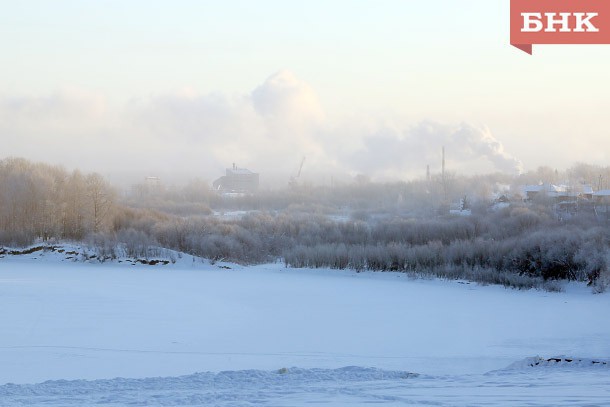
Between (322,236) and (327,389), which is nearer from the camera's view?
(327,389)

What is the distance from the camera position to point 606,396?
320 inches

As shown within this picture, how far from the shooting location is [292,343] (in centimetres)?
1362

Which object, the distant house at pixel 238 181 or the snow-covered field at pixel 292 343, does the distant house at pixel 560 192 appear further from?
the distant house at pixel 238 181

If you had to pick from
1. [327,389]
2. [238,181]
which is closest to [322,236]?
[327,389]

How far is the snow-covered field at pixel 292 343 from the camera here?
8578 mm

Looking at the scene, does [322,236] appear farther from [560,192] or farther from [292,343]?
[292,343]

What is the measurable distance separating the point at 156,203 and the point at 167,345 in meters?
56.4

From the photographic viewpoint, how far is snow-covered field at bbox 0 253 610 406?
858 cm

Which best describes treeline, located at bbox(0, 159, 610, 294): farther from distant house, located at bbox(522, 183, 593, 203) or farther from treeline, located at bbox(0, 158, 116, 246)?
distant house, located at bbox(522, 183, 593, 203)

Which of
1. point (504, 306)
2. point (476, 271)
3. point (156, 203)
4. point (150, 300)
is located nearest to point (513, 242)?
point (476, 271)

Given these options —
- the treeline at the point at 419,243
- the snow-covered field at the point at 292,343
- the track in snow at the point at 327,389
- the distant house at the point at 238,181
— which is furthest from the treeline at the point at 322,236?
the distant house at the point at 238,181

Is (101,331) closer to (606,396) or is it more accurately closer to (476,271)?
(606,396)

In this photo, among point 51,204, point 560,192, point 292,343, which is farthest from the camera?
point 560,192

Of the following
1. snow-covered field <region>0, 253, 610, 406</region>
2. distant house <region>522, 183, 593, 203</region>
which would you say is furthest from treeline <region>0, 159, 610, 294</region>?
distant house <region>522, 183, 593, 203</region>
